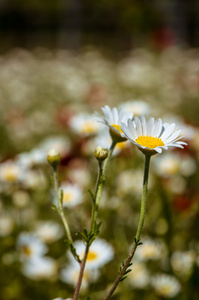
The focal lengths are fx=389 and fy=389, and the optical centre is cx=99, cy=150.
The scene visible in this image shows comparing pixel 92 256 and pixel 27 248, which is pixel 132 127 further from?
pixel 27 248

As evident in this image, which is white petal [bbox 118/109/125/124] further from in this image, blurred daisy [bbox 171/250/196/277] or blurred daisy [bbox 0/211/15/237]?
blurred daisy [bbox 0/211/15/237]

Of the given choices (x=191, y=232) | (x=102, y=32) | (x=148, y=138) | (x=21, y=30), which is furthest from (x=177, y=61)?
(x=21, y=30)

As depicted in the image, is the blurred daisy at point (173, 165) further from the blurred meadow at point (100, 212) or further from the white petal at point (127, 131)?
the white petal at point (127, 131)

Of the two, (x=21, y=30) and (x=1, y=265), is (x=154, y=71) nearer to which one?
(x=1, y=265)

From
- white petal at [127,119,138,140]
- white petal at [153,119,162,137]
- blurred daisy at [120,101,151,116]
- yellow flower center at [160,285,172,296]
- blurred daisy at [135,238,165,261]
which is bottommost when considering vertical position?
yellow flower center at [160,285,172,296]

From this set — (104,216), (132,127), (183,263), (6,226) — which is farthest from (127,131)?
(6,226)

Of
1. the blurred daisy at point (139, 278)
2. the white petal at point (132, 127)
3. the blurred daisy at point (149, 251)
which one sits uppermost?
the white petal at point (132, 127)

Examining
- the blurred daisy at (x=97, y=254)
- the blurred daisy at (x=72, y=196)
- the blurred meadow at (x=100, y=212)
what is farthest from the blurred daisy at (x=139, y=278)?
the blurred daisy at (x=72, y=196)

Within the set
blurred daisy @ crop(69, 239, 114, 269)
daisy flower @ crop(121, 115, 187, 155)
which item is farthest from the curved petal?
blurred daisy @ crop(69, 239, 114, 269)

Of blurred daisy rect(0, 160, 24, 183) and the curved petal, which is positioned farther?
blurred daisy rect(0, 160, 24, 183)
